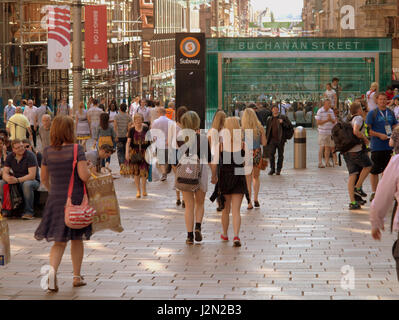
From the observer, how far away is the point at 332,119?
68.6ft

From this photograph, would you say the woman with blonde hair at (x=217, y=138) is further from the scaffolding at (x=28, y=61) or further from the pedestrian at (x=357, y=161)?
the scaffolding at (x=28, y=61)

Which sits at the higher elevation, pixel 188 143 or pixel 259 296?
pixel 188 143

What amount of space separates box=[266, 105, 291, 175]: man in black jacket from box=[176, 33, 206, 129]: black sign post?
7.95 ft

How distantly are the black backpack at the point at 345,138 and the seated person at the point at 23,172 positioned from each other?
14.9 feet

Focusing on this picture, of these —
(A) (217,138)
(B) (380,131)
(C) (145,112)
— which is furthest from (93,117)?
(A) (217,138)

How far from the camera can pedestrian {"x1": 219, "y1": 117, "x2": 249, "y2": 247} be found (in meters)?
10.7

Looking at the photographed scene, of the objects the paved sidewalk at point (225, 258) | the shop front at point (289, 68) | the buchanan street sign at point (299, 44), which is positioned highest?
the buchanan street sign at point (299, 44)

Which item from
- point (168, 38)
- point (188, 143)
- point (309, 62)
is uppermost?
point (168, 38)

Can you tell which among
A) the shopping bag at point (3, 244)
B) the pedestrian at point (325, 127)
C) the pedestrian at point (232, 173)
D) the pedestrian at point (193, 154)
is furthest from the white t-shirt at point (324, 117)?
the shopping bag at point (3, 244)

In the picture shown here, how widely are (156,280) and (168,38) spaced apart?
69.0 meters

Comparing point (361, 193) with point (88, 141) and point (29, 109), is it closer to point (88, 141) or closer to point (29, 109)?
point (88, 141)

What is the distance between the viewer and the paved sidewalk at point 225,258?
8.09 meters
